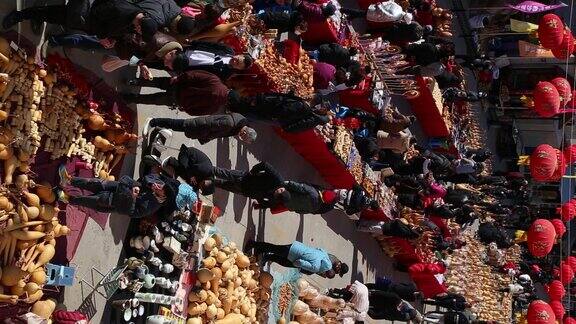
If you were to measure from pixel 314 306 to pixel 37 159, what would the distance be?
538cm

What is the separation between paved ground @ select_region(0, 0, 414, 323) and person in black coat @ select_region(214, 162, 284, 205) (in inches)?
26.0

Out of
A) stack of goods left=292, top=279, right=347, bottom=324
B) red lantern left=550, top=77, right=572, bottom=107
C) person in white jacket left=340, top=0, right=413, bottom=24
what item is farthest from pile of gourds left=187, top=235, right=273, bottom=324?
red lantern left=550, top=77, right=572, bottom=107

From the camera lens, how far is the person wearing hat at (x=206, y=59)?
5.60 meters

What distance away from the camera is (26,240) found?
17.2 feet

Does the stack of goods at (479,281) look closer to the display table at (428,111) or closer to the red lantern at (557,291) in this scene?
the red lantern at (557,291)

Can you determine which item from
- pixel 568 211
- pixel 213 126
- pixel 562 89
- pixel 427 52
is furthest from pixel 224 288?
pixel 568 211

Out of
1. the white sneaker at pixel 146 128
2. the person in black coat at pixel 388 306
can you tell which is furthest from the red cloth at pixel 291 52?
the person in black coat at pixel 388 306

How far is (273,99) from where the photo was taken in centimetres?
713

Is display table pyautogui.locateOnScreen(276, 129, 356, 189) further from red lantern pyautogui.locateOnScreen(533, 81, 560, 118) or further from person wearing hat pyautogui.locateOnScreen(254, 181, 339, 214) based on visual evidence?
red lantern pyautogui.locateOnScreen(533, 81, 560, 118)

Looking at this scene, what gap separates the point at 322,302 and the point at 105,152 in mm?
4652

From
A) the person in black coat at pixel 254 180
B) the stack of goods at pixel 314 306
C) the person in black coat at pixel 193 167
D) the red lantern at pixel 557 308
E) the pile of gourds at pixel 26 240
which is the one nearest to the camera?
the pile of gourds at pixel 26 240

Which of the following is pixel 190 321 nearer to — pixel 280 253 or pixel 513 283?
pixel 280 253

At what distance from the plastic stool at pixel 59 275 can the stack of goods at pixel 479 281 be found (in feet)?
33.7

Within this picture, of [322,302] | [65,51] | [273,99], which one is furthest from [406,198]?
[65,51]
